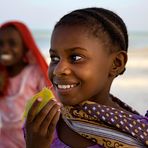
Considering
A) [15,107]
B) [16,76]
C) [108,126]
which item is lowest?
[15,107]

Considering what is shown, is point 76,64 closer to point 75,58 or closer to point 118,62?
point 75,58

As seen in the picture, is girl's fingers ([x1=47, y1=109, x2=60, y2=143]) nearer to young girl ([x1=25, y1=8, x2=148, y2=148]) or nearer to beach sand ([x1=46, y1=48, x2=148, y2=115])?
young girl ([x1=25, y1=8, x2=148, y2=148])

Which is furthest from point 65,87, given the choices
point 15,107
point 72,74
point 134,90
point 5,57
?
point 134,90

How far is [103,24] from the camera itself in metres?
1.58

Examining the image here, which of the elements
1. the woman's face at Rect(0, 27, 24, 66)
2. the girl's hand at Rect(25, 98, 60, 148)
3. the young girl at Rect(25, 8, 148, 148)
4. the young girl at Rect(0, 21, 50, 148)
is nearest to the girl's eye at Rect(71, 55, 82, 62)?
the young girl at Rect(25, 8, 148, 148)

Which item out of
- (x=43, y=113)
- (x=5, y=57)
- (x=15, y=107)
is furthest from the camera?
(x=5, y=57)

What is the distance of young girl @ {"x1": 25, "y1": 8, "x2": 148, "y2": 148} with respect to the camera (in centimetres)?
148

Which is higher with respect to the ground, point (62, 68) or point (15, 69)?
point (62, 68)

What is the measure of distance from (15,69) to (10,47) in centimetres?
Result: 16

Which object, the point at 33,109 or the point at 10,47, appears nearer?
the point at 33,109

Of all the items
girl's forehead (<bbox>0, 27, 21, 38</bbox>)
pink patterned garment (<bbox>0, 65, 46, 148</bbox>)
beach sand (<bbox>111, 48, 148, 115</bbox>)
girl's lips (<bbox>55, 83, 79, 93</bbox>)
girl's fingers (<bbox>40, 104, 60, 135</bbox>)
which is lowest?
beach sand (<bbox>111, 48, 148, 115</bbox>)

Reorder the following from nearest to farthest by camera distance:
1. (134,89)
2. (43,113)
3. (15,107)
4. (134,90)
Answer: (43,113)
(15,107)
(134,90)
(134,89)

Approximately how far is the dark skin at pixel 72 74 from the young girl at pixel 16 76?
6.14 feet

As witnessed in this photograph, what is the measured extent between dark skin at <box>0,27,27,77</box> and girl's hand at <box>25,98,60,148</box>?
2076 mm
